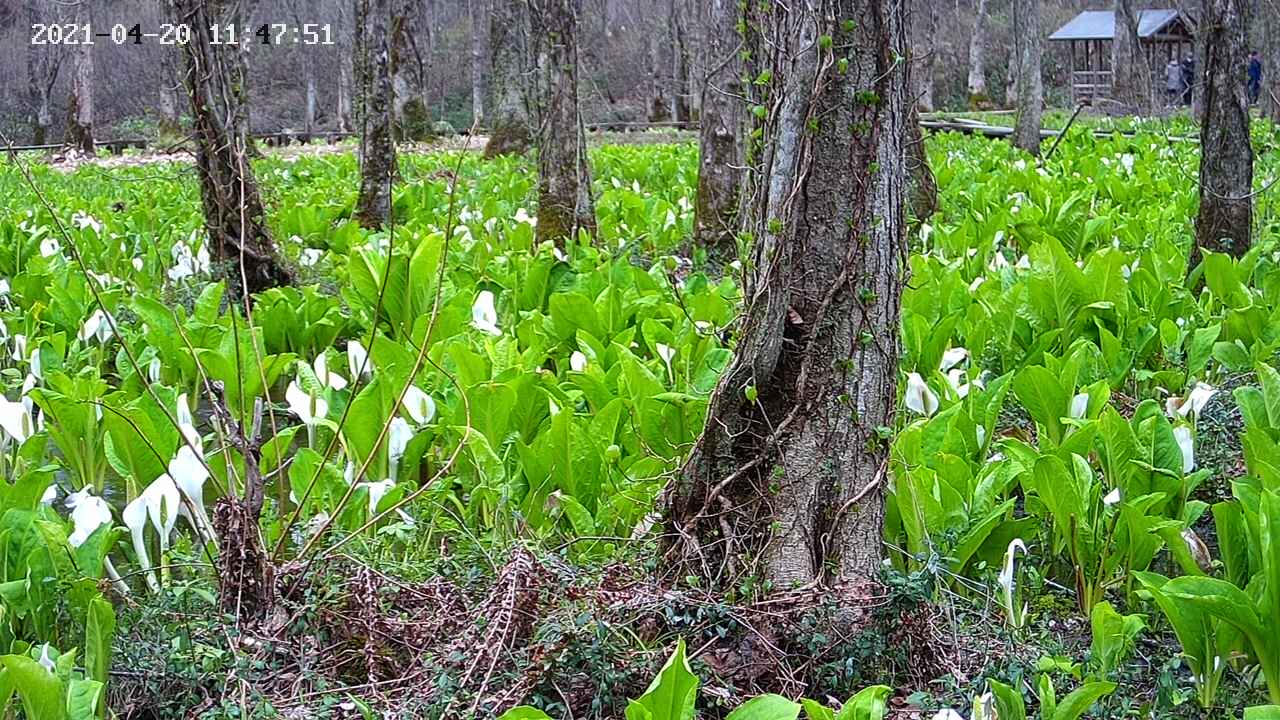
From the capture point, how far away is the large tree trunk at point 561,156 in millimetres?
8414

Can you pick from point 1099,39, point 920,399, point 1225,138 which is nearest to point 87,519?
point 920,399

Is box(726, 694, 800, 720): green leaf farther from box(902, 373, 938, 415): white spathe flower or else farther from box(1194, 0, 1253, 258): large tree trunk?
box(1194, 0, 1253, 258): large tree trunk

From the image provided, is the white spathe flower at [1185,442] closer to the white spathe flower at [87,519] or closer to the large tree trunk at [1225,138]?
the white spathe flower at [87,519]

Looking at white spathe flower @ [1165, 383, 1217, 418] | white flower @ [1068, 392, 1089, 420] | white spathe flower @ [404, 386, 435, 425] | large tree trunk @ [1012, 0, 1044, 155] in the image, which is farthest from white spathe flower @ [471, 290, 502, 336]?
large tree trunk @ [1012, 0, 1044, 155]

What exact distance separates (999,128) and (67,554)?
21.0m

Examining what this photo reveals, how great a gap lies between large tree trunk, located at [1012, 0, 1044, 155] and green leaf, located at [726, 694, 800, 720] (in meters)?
14.4

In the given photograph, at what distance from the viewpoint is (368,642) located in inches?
117

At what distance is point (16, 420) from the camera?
12.7ft

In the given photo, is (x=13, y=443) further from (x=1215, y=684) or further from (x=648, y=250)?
(x=648, y=250)

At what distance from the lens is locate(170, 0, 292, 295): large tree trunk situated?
6418 mm

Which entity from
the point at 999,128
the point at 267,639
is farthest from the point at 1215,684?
the point at 999,128

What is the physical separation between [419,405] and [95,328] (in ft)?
7.29

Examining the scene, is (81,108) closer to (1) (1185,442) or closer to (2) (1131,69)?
(2) (1131,69)

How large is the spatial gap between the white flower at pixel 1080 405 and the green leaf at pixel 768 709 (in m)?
1.92
